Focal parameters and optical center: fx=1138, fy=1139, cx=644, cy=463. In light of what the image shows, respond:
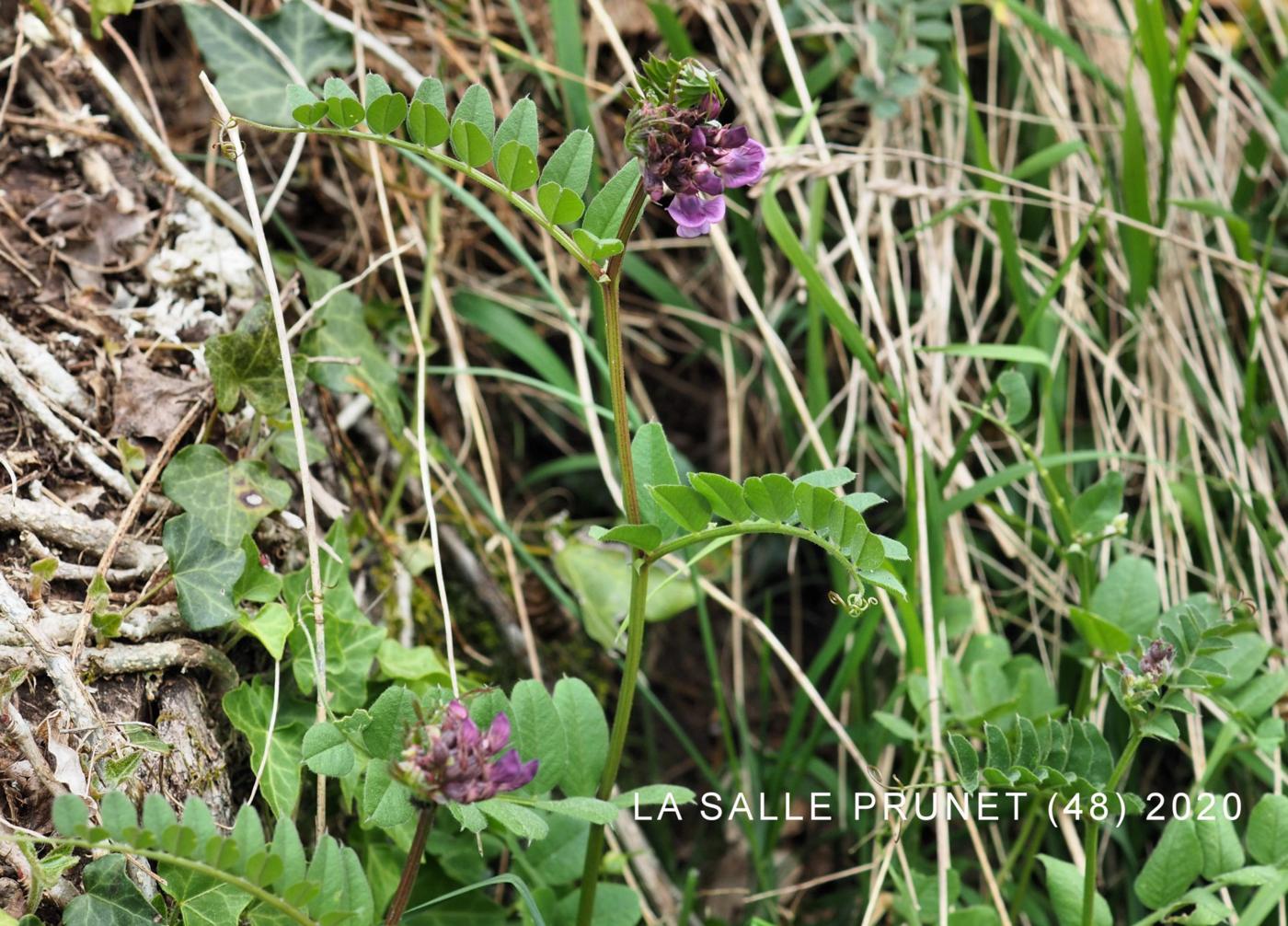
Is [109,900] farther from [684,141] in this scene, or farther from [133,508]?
[684,141]

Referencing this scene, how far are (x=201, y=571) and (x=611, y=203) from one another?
2.02ft

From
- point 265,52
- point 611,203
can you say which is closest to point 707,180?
point 611,203

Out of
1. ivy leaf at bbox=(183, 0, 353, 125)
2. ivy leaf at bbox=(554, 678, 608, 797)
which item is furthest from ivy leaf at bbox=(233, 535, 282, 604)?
ivy leaf at bbox=(183, 0, 353, 125)

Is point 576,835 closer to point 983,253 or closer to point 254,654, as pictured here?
point 254,654

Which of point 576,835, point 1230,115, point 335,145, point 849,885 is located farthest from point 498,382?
point 1230,115

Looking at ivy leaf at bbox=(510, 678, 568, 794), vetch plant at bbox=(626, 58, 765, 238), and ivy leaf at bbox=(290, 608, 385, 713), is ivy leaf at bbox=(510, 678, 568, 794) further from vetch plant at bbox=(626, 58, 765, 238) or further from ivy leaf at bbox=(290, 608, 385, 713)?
vetch plant at bbox=(626, 58, 765, 238)

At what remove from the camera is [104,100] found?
1.73 metres

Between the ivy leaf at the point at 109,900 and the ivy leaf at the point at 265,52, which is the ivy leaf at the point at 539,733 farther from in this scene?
the ivy leaf at the point at 265,52

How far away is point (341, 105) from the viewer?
1.05 m

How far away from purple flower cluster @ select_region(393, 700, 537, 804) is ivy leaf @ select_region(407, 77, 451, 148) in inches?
21.1

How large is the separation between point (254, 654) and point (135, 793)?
263 millimetres

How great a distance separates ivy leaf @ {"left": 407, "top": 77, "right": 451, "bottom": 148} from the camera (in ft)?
3.54

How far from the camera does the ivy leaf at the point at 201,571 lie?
49.1 inches

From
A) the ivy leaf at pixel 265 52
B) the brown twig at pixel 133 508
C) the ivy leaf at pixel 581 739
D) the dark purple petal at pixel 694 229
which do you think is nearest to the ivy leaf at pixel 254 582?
the brown twig at pixel 133 508
